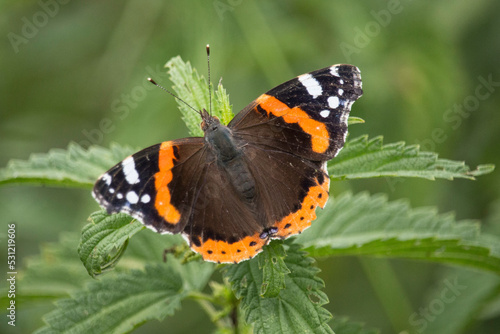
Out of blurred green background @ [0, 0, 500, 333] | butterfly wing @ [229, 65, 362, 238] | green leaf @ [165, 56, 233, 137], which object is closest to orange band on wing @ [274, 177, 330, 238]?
butterfly wing @ [229, 65, 362, 238]

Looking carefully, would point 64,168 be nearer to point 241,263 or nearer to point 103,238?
point 103,238

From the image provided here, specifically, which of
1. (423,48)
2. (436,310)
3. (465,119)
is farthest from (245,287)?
(465,119)

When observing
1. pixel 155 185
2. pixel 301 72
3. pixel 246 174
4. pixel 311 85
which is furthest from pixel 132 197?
pixel 301 72

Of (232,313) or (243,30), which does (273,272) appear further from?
(243,30)

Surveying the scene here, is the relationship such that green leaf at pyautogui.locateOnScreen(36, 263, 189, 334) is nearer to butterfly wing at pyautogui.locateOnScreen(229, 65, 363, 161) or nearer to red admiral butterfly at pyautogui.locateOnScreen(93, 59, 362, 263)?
red admiral butterfly at pyautogui.locateOnScreen(93, 59, 362, 263)

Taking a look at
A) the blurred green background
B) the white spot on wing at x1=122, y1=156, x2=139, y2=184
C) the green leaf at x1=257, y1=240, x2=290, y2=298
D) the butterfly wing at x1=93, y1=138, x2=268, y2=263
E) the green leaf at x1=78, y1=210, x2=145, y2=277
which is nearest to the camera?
the green leaf at x1=257, y1=240, x2=290, y2=298

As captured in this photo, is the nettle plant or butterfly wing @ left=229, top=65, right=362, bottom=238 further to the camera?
butterfly wing @ left=229, top=65, right=362, bottom=238

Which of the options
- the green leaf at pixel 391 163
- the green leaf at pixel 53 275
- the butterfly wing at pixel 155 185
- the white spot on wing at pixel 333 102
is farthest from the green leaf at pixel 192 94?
the green leaf at pixel 53 275

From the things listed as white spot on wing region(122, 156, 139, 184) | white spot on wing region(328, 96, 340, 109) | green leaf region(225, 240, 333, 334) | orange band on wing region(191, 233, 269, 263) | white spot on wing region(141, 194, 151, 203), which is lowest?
green leaf region(225, 240, 333, 334)
